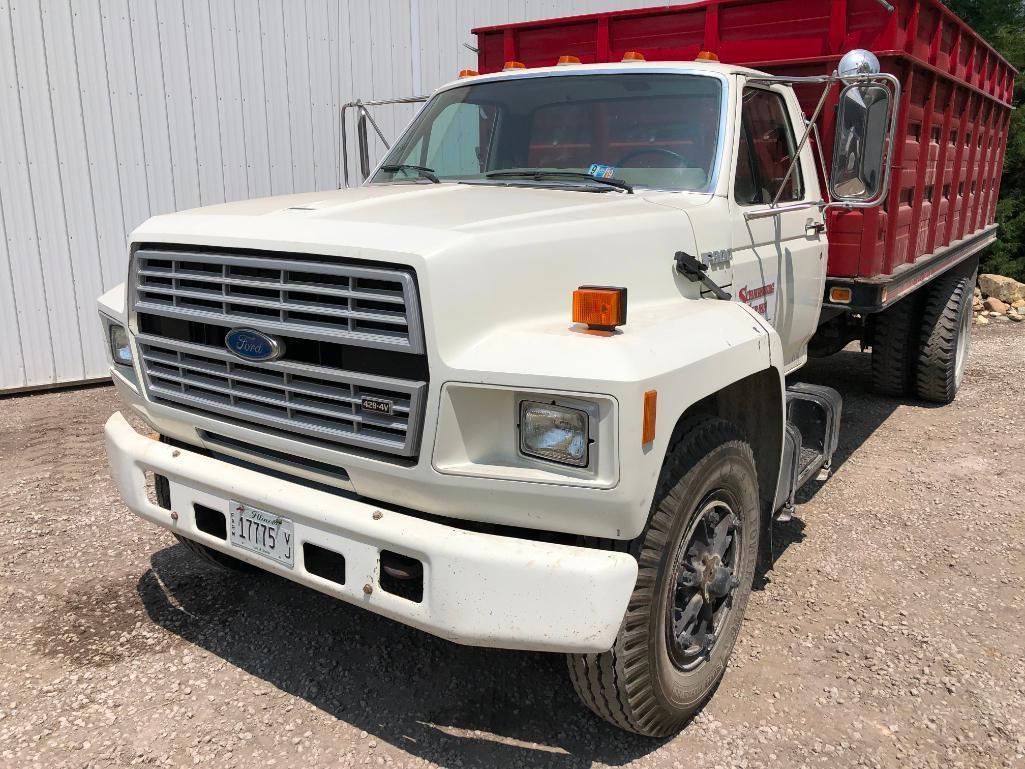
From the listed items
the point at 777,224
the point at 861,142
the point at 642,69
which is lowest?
the point at 777,224

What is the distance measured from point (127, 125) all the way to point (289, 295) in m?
6.07

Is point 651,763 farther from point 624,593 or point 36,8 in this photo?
point 36,8

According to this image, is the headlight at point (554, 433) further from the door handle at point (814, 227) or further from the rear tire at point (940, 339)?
the rear tire at point (940, 339)

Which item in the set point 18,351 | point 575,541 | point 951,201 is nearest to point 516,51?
point 951,201

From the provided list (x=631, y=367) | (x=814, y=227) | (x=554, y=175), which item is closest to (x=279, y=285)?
(x=631, y=367)

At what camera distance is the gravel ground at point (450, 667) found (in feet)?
9.41

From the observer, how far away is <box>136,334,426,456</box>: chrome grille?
7.95 ft

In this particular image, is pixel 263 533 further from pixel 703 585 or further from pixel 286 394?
pixel 703 585

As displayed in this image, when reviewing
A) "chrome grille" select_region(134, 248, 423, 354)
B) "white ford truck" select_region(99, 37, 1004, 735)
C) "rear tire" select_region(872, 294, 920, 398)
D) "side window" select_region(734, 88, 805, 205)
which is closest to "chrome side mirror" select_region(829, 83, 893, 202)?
"white ford truck" select_region(99, 37, 1004, 735)

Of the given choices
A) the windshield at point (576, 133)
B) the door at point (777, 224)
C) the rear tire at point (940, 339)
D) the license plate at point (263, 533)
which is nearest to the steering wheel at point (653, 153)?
the windshield at point (576, 133)

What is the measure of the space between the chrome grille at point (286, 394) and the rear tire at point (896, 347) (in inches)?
207

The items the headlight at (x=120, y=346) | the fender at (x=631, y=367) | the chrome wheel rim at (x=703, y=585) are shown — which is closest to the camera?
the fender at (x=631, y=367)

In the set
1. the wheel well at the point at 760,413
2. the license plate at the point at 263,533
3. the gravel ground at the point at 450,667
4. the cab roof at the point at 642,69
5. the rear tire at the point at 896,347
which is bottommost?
the gravel ground at the point at 450,667

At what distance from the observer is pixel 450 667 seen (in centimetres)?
333
